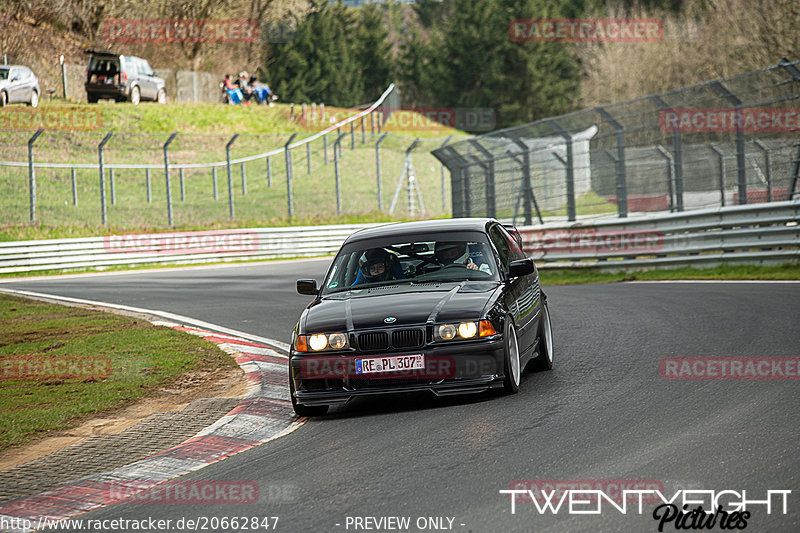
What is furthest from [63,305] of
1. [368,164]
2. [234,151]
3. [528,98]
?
[528,98]

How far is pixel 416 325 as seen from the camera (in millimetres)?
7391

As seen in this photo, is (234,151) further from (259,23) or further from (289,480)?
(289,480)

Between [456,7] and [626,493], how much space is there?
77.7 meters

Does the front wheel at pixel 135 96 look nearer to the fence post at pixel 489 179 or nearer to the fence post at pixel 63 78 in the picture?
the fence post at pixel 63 78

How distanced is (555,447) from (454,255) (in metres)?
2.90

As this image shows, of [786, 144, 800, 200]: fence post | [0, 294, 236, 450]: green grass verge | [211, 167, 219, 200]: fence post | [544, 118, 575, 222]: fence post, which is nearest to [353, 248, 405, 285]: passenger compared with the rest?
[0, 294, 236, 450]: green grass verge

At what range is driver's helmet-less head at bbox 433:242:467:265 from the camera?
8672 mm

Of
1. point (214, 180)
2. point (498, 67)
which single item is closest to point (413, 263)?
point (214, 180)

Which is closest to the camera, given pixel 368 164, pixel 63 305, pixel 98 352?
pixel 98 352

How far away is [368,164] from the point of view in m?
41.4

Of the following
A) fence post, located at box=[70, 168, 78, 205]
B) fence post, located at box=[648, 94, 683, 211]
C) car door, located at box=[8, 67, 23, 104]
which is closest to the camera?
fence post, located at box=[648, 94, 683, 211]

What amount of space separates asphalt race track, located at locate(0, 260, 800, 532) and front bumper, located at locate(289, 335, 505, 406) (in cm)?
19

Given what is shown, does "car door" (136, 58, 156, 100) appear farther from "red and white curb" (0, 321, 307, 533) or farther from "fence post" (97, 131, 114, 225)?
"red and white curb" (0, 321, 307, 533)

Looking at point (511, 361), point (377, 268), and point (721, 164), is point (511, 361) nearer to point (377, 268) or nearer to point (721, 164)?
point (377, 268)
